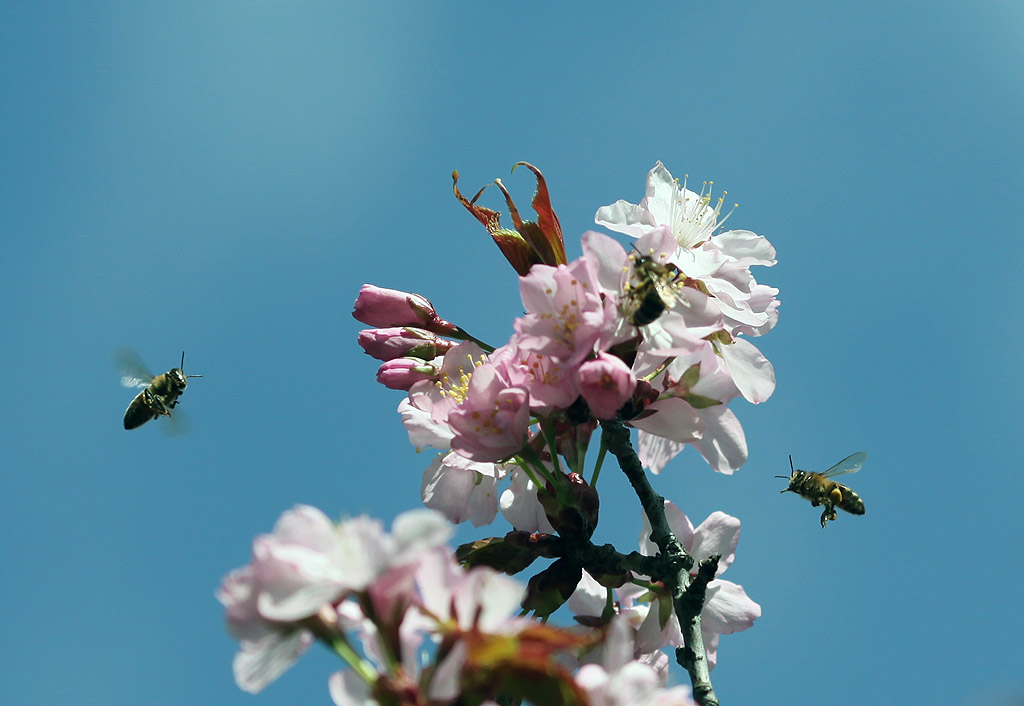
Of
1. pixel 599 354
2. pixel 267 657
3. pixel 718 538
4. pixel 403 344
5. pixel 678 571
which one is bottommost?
pixel 267 657

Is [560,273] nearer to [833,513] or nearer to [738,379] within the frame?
[738,379]

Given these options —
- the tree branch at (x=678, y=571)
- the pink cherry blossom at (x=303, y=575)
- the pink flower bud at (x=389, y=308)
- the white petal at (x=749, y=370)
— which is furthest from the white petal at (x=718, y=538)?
the pink cherry blossom at (x=303, y=575)

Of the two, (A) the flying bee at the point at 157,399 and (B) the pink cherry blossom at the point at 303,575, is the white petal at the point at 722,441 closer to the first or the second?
(B) the pink cherry blossom at the point at 303,575

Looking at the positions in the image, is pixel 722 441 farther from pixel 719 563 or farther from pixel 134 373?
pixel 134 373

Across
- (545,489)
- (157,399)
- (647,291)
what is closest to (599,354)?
(647,291)

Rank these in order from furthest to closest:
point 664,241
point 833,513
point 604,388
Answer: point 833,513 < point 664,241 < point 604,388

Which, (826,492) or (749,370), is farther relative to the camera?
(826,492)

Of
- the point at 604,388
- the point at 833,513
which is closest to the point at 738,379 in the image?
the point at 604,388
